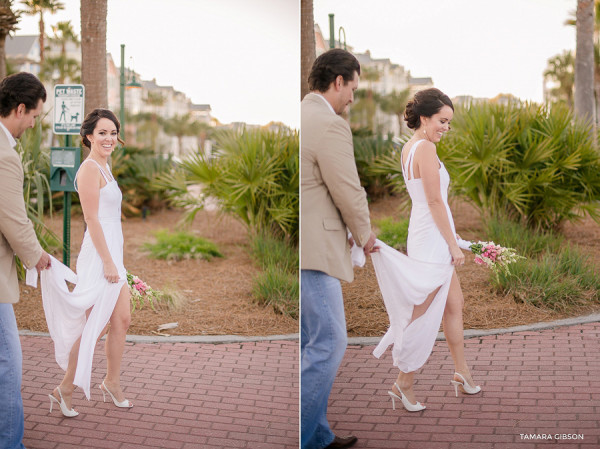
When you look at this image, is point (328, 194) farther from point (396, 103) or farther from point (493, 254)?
point (493, 254)

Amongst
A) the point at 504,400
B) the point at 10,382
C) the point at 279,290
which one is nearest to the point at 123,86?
the point at 279,290

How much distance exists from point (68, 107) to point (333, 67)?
4.67ft

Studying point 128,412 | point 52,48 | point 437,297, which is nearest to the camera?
point 437,297

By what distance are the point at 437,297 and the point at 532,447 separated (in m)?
0.89

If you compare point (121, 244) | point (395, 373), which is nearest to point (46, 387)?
point (121, 244)

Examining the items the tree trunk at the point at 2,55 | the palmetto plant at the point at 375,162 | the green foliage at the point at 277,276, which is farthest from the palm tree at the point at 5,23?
the palmetto plant at the point at 375,162

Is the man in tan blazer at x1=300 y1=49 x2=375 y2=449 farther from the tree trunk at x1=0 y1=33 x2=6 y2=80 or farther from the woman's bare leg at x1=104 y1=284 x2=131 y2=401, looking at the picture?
the tree trunk at x1=0 y1=33 x2=6 y2=80

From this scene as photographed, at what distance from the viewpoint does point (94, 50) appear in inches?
146

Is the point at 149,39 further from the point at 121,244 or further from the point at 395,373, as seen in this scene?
the point at 395,373

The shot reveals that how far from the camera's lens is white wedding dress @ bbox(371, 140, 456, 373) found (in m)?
3.19

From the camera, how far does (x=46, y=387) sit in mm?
3404

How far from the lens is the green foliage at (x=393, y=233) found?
11.4 feet

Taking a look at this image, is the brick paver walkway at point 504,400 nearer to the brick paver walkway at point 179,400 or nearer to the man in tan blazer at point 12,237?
the brick paver walkway at point 179,400

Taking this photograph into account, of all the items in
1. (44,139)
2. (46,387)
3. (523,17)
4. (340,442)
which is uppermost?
(523,17)
